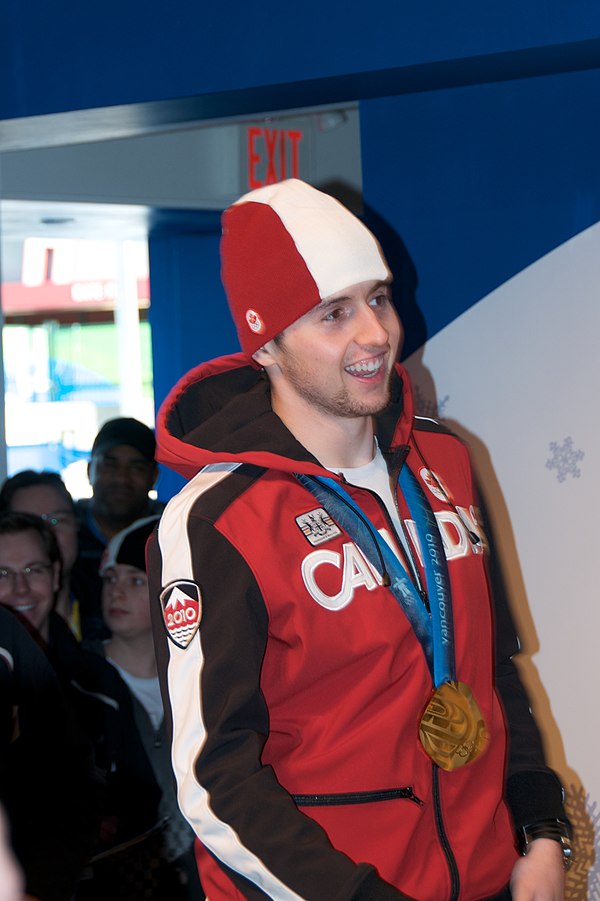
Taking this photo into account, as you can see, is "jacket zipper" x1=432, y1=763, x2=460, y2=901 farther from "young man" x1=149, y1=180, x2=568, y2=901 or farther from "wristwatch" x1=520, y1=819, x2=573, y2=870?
"wristwatch" x1=520, y1=819, x2=573, y2=870

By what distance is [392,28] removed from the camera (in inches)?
88.7

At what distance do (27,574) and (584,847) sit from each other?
1.55 m

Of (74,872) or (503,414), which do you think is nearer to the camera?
(74,872)

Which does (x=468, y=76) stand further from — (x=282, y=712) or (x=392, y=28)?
(x=282, y=712)

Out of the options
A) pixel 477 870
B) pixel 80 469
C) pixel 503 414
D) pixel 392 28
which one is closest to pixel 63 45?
pixel 392 28

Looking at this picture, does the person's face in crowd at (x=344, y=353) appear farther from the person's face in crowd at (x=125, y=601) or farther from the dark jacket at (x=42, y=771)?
the person's face in crowd at (x=125, y=601)

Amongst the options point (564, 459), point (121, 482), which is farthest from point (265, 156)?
point (564, 459)

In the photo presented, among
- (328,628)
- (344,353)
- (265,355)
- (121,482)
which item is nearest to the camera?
(328,628)

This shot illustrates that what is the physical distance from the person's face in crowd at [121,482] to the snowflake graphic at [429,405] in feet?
4.68

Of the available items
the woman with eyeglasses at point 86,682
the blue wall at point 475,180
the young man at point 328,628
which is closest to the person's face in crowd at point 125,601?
the woman with eyeglasses at point 86,682

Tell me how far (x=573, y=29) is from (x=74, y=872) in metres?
1.93

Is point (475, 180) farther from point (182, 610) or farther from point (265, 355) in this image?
point (182, 610)

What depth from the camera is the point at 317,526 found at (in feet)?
4.33

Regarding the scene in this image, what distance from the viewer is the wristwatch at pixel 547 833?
1370 millimetres
